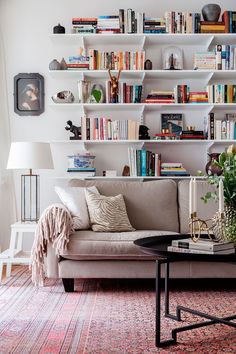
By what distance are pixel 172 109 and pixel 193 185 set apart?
2680mm

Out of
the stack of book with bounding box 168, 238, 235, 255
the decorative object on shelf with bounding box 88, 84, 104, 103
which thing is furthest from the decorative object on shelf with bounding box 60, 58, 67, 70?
the stack of book with bounding box 168, 238, 235, 255

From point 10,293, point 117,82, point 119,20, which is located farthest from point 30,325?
point 119,20

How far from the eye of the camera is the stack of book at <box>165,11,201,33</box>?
17.3 ft

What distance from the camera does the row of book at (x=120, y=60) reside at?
5.29 metres

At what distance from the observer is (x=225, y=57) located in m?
5.28

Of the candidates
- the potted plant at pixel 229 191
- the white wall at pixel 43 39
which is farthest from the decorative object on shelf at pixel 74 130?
the potted plant at pixel 229 191

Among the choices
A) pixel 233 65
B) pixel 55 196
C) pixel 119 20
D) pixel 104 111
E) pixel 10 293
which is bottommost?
pixel 10 293

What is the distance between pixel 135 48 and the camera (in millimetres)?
5520

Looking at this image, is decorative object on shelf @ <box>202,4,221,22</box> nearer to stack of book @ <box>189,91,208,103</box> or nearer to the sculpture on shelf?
stack of book @ <box>189,91,208,103</box>

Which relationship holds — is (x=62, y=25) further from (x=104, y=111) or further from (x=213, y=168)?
(x=213, y=168)

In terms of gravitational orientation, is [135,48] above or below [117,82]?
above

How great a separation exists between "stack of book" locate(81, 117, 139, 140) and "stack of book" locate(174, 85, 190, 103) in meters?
0.46

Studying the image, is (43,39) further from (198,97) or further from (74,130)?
(198,97)

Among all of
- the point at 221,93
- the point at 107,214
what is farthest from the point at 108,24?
the point at 107,214
